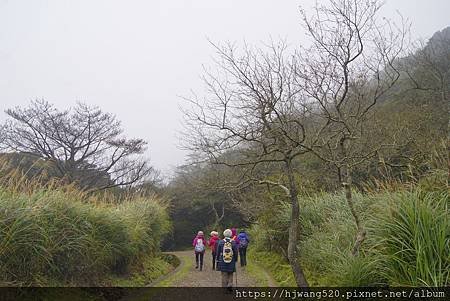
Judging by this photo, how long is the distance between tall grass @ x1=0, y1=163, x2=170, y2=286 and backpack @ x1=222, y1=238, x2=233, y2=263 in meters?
2.99

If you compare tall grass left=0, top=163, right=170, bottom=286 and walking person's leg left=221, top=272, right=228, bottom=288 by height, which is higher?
tall grass left=0, top=163, right=170, bottom=286

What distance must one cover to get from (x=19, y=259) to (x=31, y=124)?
23.1 metres

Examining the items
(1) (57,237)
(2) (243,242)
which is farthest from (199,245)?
(1) (57,237)

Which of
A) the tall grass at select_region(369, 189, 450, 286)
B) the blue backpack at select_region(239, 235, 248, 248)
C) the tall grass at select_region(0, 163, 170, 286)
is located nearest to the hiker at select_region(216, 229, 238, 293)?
the tall grass at select_region(0, 163, 170, 286)

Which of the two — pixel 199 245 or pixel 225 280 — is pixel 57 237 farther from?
pixel 199 245

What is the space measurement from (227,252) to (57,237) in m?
3.77

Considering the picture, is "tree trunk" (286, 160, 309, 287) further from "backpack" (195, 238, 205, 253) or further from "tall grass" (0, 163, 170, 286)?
"backpack" (195, 238, 205, 253)

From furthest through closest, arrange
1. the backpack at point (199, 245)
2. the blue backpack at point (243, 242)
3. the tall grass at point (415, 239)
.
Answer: the blue backpack at point (243, 242) < the backpack at point (199, 245) < the tall grass at point (415, 239)

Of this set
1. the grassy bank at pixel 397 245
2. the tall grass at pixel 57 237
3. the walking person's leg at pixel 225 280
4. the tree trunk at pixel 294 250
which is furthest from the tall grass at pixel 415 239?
the tall grass at pixel 57 237

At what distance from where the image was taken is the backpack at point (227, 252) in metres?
7.95

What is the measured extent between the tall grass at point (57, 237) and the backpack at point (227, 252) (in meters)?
2.99

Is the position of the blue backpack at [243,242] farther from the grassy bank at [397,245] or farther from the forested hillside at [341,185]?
the grassy bank at [397,245]

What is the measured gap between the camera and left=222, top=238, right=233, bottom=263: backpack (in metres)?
7.95

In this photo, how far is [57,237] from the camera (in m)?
6.32
